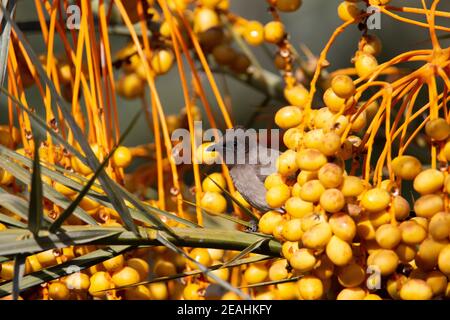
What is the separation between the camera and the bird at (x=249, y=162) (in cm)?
192

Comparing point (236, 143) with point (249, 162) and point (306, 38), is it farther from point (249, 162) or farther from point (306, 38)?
point (306, 38)

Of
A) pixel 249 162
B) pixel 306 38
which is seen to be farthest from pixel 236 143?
pixel 306 38

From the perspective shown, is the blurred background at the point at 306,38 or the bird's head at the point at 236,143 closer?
the bird's head at the point at 236,143

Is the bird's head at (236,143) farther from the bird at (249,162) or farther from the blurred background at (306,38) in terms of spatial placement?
the blurred background at (306,38)

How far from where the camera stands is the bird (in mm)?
1918

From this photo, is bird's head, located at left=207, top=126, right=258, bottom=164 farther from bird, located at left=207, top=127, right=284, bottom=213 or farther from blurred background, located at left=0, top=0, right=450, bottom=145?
blurred background, located at left=0, top=0, right=450, bottom=145

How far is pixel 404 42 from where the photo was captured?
2857 millimetres

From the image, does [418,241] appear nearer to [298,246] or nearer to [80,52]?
[298,246]

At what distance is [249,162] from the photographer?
2.20 metres

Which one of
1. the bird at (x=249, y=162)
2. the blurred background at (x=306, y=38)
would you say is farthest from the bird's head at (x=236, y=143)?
the blurred background at (x=306, y=38)

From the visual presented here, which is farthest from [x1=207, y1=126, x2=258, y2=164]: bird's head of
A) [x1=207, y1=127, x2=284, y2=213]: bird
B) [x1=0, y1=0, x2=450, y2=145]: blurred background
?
[x1=0, y1=0, x2=450, y2=145]: blurred background

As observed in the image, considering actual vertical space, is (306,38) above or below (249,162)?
above

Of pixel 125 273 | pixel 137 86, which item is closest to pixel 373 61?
pixel 125 273

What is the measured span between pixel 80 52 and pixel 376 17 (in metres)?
0.50
